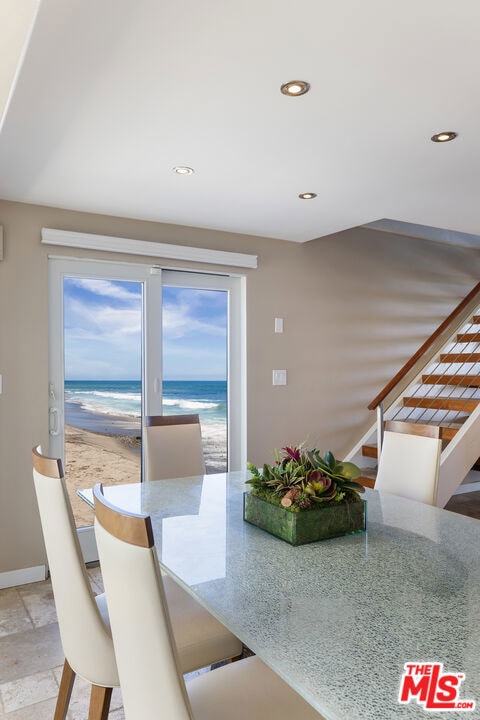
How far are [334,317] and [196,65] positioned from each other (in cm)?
302

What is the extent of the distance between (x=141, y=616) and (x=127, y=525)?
0.16m

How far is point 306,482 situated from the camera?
1.63 metres

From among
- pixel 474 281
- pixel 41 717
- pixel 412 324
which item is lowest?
pixel 41 717

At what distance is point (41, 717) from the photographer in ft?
6.46

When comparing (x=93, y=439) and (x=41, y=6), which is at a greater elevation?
(x=41, y=6)

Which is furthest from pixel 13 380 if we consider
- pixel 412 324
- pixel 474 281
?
pixel 474 281

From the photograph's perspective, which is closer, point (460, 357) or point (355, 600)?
point (355, 600)

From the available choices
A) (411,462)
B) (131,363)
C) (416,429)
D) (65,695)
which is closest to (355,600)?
(65,695)

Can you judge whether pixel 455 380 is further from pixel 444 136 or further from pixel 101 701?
pixel 101 701

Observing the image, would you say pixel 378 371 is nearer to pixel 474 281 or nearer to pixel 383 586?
pixel 474 281

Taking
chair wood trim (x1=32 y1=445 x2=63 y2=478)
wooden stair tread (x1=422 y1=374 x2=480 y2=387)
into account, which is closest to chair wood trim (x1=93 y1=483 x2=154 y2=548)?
chair wood trim (x1=32 y1=445 x2=63 y2=478)

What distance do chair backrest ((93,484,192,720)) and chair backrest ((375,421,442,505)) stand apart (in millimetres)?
1643

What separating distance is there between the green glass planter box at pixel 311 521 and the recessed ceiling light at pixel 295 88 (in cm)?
141

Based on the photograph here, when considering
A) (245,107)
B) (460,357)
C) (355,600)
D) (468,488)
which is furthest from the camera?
(468,488)
